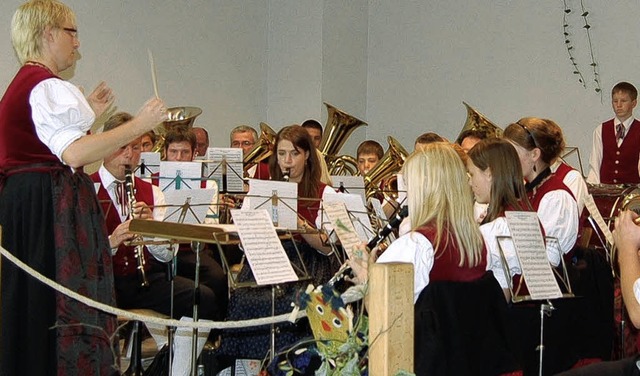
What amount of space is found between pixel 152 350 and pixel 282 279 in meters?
2.32

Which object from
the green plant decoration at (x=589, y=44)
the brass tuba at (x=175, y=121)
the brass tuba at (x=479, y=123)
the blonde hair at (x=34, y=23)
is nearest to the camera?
the blonde hair at (x=34, y=23)

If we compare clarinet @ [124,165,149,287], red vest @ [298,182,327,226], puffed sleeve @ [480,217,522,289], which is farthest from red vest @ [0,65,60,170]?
red vest @ [298,182,327,226]

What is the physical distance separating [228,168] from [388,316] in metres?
3.60

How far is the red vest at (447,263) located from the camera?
345 cm

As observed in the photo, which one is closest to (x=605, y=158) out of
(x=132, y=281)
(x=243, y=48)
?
(x=243, y=48)

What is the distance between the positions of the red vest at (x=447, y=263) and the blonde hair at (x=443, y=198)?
0.01m

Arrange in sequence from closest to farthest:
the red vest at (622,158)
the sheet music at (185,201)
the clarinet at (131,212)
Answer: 1. the sheet music at (185,201)
2. the clarinet at (131,212)
3. the red vest at (622,158)

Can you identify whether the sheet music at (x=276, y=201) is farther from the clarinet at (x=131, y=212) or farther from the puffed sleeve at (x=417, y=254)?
the puffed sleeve at (x=417, y=254)

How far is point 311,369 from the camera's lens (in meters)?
3.76

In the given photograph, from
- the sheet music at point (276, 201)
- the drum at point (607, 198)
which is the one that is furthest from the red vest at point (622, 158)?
the sheet music at point (276, 201)

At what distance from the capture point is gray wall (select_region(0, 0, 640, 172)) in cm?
905

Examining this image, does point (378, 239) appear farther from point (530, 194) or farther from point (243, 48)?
point (243, 48)

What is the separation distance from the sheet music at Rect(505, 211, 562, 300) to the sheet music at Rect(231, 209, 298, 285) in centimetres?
98

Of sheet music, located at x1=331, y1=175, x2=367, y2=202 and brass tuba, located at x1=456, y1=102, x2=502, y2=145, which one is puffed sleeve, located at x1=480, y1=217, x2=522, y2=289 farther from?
brass tuba, located at x1=456, y1=102, x2=502, y2=145
